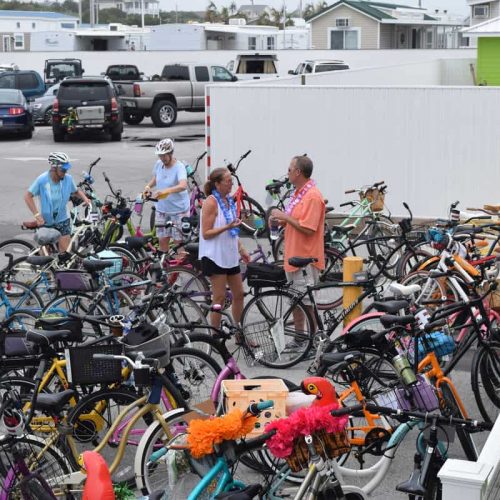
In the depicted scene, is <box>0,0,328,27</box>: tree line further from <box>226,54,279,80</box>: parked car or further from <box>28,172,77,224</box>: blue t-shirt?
<box>28,172,77,224</box>: blue t-shirt

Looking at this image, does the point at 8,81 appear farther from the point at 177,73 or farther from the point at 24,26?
the point at 24,26

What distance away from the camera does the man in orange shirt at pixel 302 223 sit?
9672mm

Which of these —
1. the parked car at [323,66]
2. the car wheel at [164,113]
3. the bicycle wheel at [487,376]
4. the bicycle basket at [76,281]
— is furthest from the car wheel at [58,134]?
the bicycle wheel at [487,376]

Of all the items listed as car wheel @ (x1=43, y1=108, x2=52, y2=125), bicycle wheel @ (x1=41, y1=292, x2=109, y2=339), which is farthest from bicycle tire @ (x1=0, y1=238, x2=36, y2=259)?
car wheel @ (x1=43, y1=108, x2=52, y2=125)

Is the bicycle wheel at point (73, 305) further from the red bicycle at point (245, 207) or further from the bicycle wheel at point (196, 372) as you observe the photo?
the red bicycle at point (245, 207)

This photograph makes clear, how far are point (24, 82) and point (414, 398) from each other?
32344mm

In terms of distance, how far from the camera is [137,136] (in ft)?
101

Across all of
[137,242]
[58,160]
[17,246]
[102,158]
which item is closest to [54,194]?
[58,160]

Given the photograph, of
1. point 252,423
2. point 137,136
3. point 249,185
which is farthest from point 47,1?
point 252,423

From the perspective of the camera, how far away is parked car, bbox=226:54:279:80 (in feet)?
132

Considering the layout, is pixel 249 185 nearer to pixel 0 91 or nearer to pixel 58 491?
pixel 58 491

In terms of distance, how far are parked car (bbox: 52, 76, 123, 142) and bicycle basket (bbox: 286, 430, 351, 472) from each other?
24354 millimetres

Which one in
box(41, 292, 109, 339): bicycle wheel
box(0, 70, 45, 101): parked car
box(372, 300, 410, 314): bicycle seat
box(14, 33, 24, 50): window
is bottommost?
box(41, 292, 109, 339): bicycle wheel

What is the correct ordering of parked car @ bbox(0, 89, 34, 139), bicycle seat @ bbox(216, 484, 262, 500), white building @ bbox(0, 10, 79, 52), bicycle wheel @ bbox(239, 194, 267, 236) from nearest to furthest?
bicycle seat @ bbox(216, 484, 262, 500), bicycle wheel @ bbox(239, 194, 267, 236), parked car @ bbox(0, 89, 34, 139), white building @ bbox(0, 10, 79, 52)
